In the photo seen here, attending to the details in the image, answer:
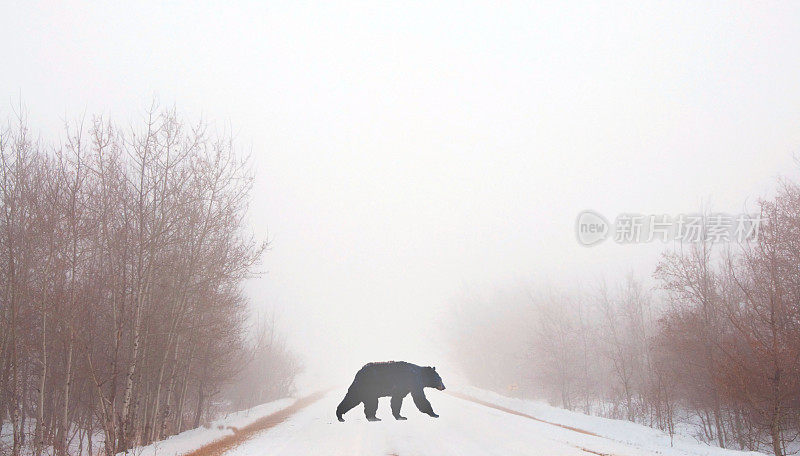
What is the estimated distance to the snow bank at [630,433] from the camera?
736 inches

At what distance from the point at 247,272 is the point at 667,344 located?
2642 cm

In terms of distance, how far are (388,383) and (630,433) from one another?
81.5 feet

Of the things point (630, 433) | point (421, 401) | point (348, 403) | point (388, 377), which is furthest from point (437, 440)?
point (630, 433)

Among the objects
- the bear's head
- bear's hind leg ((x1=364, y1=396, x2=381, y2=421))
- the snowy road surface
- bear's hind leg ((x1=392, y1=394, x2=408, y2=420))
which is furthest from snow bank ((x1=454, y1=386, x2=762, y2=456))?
bear's hind leg ((x1=364, y1=396, x2=381, y2=421))

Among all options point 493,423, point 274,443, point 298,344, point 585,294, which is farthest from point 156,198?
point 298,344

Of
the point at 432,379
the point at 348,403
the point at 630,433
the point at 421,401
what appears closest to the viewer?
the point at 421,401

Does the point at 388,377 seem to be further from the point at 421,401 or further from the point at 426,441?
the point at 426,441

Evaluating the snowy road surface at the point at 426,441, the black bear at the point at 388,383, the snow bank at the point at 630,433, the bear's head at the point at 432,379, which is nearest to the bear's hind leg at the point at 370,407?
the black bear at the point at 388,383

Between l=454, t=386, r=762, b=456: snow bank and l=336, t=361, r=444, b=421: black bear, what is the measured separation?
1784 centimetres

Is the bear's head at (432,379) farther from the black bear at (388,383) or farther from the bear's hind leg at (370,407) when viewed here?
the bear's hind leg at (370,407)

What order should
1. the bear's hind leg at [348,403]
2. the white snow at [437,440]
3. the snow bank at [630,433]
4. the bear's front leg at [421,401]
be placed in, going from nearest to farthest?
the bear's front leg at [421,401] < the bear's hind leg at [348,403] < the white snow at [437,440] < the snow bank at [630,433]

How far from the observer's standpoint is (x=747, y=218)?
19.6 m

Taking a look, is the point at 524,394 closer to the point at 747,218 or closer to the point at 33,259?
the point at 747,218

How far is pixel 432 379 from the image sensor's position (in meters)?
4.36
